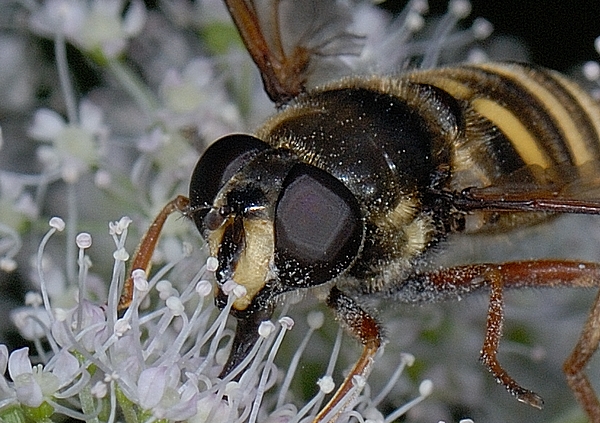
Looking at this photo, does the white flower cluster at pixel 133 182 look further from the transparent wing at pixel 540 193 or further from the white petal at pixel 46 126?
the transparent wing at pixel 540 193

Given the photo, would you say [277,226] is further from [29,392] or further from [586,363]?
[586,363]

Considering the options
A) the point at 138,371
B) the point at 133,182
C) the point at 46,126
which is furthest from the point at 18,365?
the point at 46,126

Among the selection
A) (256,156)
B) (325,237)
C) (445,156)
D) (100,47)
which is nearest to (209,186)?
(256,156)

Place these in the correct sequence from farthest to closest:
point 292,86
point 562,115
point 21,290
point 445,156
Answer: point 21,290, point 292,86, point 562,115, point 445,156

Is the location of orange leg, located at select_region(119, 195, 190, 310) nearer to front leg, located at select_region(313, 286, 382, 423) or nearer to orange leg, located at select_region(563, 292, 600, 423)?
front leg, located at select_region(313, 286, 382, 423)

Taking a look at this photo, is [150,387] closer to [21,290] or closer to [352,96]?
[352,96]

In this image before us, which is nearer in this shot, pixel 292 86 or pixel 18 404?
pixel 18 404

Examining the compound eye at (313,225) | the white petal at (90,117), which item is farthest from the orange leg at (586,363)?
the white petal at (90,117)
